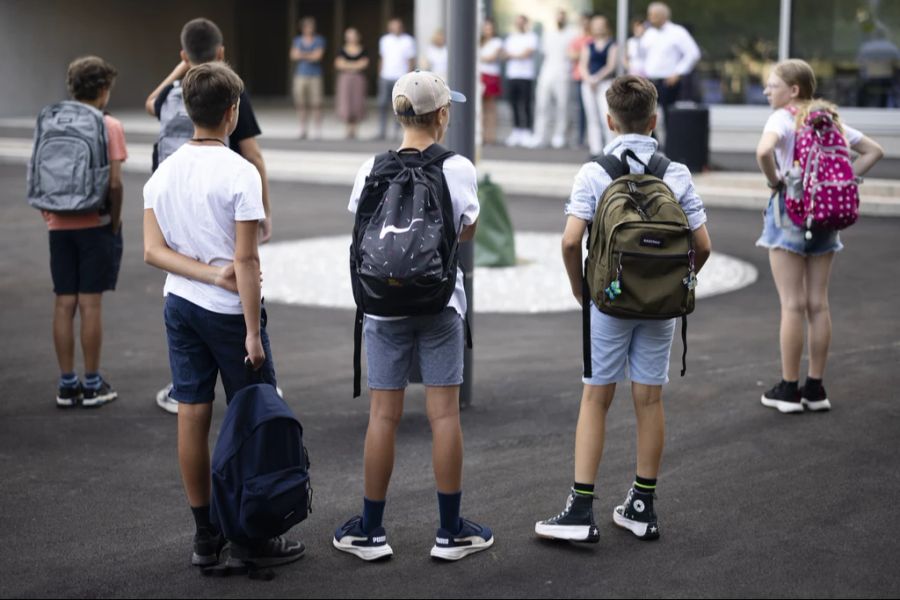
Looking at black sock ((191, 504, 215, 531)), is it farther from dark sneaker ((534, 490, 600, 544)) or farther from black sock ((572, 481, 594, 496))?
black sock ((572, 481, 594, 496))

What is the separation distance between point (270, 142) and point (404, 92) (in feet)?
63.4

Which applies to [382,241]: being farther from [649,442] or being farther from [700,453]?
[700,453]

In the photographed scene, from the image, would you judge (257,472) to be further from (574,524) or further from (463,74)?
(463,74)

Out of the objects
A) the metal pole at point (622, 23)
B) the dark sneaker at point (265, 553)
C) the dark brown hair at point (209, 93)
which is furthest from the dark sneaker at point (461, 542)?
the metal pole at point (622, 23)

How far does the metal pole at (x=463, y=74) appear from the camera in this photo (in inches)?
261

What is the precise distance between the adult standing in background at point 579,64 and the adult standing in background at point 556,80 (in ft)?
0.51

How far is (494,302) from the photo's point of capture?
988 cm

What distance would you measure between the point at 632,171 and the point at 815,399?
2.58m

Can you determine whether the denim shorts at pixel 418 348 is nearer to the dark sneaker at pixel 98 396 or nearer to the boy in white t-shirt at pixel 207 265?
the boy in white t-shirt at pixel 207 265

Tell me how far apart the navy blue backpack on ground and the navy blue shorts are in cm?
11

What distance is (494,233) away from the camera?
1120 cm

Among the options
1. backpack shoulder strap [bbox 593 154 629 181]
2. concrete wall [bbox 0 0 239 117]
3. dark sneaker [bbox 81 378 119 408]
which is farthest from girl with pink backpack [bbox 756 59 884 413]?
concrete wall [bbox 0 0 239 117]

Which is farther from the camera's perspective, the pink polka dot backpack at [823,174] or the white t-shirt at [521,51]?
the white t-shirt at [521,51]

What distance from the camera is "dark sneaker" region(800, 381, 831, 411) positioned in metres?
6.68
